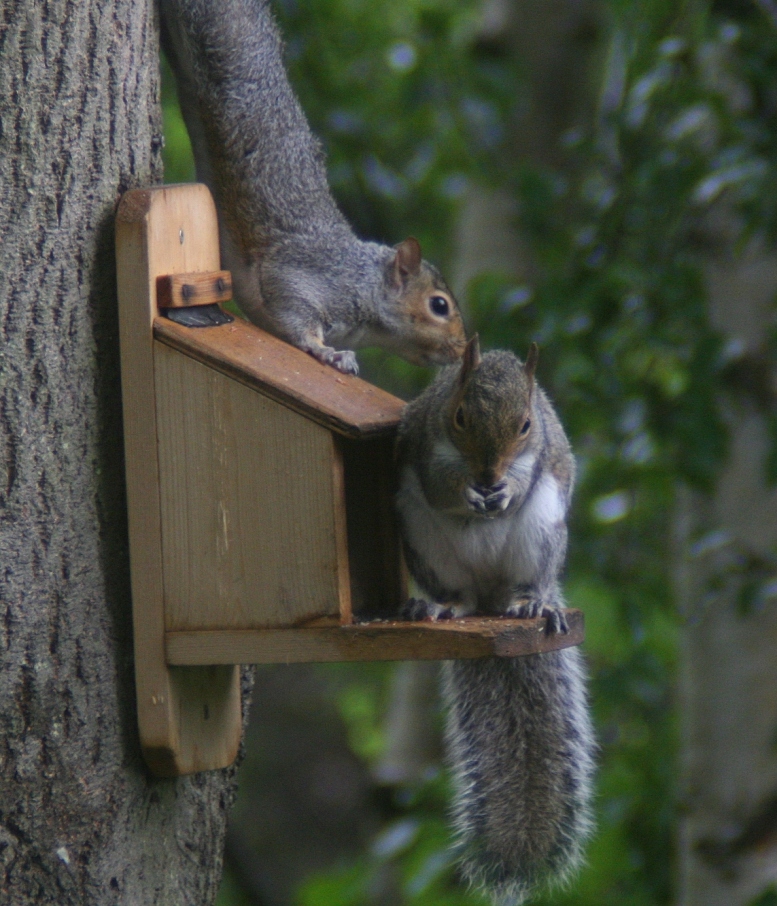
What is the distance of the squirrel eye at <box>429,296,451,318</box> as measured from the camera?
2.02 metres

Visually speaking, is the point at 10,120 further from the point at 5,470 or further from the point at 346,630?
the point at 346,630

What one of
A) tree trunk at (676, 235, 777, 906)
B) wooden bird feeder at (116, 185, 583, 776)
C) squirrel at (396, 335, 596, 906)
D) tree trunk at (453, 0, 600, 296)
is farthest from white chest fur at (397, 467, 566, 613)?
tree trunk at (453, 0, 600, 296)

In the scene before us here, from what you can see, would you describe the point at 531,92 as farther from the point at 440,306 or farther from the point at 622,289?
the point at 440,306

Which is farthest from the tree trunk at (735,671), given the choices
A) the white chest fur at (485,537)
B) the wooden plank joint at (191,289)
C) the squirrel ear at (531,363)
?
the wooden plank joint at (191,289)

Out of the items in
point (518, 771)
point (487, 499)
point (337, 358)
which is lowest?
point (518, 771)

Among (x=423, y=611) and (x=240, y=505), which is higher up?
(x=240, y=505)

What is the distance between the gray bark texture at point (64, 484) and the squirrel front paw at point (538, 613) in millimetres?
480

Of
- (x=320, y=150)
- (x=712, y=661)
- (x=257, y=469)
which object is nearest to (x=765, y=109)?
(x=320, y=150)

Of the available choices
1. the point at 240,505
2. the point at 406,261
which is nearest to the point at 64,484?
the point at 240,505

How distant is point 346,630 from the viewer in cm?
126

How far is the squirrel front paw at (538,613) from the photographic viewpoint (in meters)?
1.35

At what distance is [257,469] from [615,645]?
1961mm

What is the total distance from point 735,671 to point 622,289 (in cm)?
82

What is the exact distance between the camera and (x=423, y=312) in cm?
202
